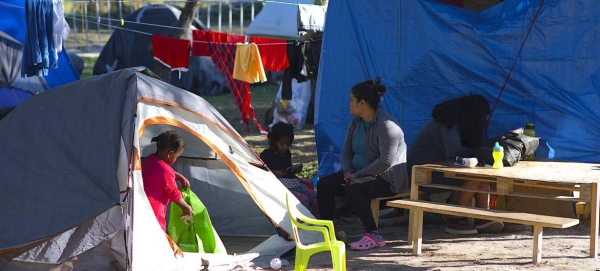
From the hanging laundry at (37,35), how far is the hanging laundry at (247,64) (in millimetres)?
2750

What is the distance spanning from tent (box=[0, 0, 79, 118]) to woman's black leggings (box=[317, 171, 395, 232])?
4.45 metres

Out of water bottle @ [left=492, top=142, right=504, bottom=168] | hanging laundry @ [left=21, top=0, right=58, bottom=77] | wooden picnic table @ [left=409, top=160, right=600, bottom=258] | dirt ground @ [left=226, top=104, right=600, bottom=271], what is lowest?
dirt ground @ [left=226, top=104, right=600, bottom=271]

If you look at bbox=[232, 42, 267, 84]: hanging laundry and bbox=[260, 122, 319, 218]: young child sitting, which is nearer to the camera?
bbox=[260, 122, 319, 218]: young child sitting

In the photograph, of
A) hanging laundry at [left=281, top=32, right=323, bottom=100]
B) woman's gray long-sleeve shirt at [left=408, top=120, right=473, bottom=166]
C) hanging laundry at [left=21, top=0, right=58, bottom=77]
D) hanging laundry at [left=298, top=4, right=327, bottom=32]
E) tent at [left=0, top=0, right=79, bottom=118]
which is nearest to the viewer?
woman's gray long-sleeve shirt at [left=408, top=120, right=473, bottom=166]

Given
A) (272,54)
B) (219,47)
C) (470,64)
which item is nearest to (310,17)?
(272,54)

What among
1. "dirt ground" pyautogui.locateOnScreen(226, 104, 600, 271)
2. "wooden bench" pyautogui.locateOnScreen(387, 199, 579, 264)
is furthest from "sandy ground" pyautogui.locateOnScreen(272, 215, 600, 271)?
"wooden bench" pyautogui.locateOnScreen(387, 199, 579, 264)

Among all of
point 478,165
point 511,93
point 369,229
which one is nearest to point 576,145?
point 511,93

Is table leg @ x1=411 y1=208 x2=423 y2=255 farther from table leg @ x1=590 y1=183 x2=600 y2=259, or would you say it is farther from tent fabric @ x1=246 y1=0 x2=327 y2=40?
tent fabric @ x1=246 y1=0 x2=327 y2=40

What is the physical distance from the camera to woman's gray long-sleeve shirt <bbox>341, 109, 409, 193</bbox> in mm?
5824

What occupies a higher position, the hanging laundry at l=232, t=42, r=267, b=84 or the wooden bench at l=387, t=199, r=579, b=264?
the hanging laundry at l=232, t=42, r=267, b=84

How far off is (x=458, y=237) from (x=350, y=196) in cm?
92

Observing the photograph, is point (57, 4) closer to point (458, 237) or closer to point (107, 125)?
point (107, 125)

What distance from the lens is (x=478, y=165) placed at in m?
5.62

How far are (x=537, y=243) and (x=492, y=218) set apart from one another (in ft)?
1.13
